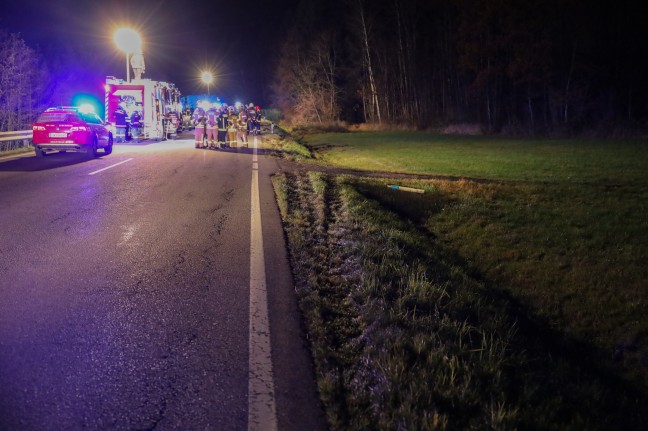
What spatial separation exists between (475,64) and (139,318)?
4057 centimetres

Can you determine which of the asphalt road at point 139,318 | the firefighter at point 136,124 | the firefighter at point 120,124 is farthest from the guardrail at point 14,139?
the asphalt road at point 139,318

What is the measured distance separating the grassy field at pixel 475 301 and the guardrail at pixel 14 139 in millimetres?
14599

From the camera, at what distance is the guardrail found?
2125 centimetres

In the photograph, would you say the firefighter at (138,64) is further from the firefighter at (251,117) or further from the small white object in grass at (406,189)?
the small white object in grass at (406,189)

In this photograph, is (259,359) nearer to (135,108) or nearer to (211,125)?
(211,125)

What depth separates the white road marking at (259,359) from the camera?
331 cm

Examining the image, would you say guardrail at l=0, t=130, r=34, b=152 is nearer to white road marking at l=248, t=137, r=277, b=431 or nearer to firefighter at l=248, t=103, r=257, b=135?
firefighter at l=248, t=103, r=257, b=135

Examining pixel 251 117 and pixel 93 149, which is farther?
pixel 251 117

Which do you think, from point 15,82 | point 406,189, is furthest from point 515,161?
point 15,82

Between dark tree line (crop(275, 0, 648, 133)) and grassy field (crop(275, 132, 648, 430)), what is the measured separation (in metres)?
24.1

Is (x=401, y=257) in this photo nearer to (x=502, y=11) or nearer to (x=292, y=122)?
(x=502, y=11)

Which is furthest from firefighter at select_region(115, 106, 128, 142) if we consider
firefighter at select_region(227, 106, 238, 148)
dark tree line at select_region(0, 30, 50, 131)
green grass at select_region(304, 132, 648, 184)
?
green grass at select_region(304, 132, 648, 184)

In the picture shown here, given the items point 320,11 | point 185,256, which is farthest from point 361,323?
point 320,11

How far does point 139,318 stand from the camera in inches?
190
